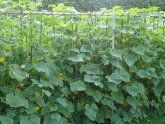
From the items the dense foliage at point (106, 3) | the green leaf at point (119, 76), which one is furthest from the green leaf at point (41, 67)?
the dense foliage at point (106, 3)

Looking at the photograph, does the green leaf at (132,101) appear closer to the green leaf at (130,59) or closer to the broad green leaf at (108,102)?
the broad green leaf at (108,102)

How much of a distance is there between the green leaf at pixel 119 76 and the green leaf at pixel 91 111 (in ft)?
1.10

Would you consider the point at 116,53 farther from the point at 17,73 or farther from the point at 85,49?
the point at 17,73

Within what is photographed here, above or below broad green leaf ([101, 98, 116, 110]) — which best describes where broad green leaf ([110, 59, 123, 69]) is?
above

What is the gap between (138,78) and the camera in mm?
4535

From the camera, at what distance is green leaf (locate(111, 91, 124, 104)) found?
416 cm

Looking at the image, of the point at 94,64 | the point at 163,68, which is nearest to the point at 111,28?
the point at 94,64

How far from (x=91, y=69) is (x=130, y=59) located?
532mm

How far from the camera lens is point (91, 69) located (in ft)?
13.0

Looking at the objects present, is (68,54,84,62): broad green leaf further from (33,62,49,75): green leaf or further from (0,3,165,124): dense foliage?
(33,62,49,75): green leaf

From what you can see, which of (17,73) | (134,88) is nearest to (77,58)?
(17,73)

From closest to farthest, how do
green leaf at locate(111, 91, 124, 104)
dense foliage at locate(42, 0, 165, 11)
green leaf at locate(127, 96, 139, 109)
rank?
green leaf at locate(111, 91, 124, 104) → green leaf at locate(127, 96, 139, 109) → dense foliage at locate(42, 0, 165, 11)

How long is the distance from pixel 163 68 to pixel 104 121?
102cm

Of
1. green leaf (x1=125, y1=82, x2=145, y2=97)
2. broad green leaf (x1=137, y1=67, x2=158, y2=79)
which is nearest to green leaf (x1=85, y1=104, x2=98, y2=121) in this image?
green leaf (x1=125, y1=82, x2=145, y2=97)
